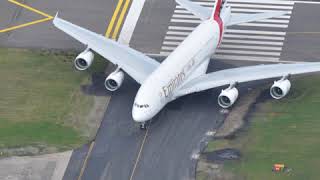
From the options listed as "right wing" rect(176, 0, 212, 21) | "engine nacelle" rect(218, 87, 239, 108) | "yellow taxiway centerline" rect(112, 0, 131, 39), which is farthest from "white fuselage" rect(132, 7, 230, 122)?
"yellow taxiway centerline" rect(112, 0, 131, 39)

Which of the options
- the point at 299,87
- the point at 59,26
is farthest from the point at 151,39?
the point at 299,87

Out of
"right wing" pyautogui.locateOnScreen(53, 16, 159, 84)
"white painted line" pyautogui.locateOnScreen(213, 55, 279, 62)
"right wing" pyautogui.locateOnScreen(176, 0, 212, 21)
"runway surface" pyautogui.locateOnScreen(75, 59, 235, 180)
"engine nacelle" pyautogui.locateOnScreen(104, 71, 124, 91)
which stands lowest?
"runway surface" pyautogui.locateOnScreen(75, 59, 235, 180)

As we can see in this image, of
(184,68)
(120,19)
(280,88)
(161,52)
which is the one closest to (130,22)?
(120,19)

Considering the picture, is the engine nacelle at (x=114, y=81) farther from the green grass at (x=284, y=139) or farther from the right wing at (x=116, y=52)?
the green grass at (x=284, y=139)

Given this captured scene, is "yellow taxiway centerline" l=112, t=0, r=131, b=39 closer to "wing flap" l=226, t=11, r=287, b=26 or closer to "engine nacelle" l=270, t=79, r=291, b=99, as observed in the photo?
"wing flap" l=226, t=11, r=287, b=26

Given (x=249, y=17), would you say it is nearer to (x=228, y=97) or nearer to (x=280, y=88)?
(x=280, y=88)

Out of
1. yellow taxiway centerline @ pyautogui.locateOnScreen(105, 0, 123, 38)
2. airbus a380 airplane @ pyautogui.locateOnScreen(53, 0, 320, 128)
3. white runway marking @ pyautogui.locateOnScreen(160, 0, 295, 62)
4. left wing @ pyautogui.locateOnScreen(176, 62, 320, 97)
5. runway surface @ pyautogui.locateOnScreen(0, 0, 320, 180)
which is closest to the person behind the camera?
runway surface @ pyautogui.locateOnScreen(0, 0, 320, 180)

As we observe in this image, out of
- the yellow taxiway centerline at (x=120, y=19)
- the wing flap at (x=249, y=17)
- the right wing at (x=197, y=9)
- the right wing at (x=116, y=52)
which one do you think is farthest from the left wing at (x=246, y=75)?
the yellow taxiway centerline at (x=120, y=19)
